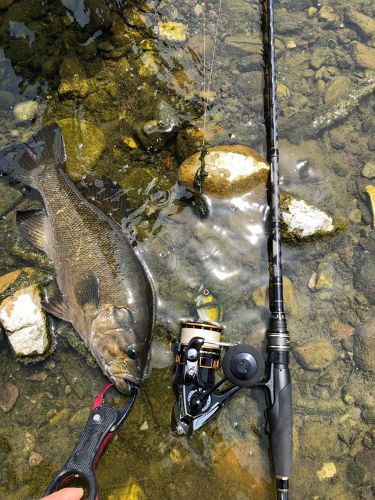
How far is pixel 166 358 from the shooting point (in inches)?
182

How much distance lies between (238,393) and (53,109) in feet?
13.7

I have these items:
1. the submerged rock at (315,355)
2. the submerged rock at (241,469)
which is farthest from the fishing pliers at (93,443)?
the submerged rock at (315,355)

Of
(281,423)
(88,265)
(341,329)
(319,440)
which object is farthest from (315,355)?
(88,265)

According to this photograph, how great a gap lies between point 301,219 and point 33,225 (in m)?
3.09

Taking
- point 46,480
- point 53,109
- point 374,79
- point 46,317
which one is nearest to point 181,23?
point 53,109

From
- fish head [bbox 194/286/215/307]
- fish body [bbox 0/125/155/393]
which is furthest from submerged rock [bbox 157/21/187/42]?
fish head [bbox 194/286/215/307]

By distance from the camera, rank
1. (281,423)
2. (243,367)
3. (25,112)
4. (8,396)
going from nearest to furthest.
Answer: (243,367) < (281,423) < (8,396) < (25,112)

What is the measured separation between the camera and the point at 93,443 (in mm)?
4086

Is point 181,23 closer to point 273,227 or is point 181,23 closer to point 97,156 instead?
point 97,156

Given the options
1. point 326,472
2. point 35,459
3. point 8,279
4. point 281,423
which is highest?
point 8,279

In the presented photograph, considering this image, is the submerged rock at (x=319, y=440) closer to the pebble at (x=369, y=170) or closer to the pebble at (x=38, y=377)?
the pebble at (x=38, y=377)

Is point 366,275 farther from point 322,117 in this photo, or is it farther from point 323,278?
point 322,117

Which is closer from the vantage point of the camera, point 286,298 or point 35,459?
point 35,459

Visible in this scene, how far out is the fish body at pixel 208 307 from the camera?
4785 millimetres
